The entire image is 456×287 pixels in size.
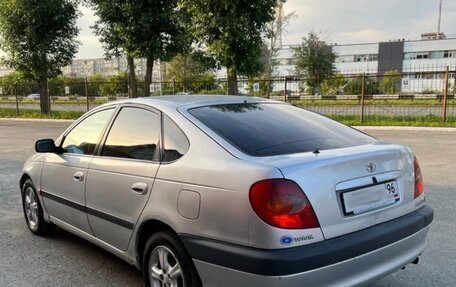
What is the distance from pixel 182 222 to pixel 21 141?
43.0 feet

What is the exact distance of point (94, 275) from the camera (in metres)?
3.90

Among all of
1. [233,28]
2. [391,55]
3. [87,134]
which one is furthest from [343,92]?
[391,55]

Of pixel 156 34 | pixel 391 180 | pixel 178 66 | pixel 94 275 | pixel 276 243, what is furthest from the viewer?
pixel 178 66

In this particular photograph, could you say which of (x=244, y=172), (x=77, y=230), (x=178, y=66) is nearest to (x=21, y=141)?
(x=77, y=230)

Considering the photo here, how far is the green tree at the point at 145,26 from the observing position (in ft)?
68.5

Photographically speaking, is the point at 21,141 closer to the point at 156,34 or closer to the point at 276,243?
the point at 156,34

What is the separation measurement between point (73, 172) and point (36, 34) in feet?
73.3

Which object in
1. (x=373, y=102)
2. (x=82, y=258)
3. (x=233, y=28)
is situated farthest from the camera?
(x=373, y=102)

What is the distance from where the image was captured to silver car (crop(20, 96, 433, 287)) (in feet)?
8.13

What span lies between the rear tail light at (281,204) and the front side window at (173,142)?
0.73 meters

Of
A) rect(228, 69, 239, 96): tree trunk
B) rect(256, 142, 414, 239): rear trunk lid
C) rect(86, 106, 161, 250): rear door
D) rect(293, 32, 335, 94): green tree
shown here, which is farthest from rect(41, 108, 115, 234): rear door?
rect(293, 32, 335, 94): green tree

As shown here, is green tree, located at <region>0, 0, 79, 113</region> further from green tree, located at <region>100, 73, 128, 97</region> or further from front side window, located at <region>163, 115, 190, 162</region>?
front side window, located at <region>163, 115, 190, 162</region>

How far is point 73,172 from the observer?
4.02m

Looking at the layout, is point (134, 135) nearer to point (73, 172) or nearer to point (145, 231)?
point (145, 231)
